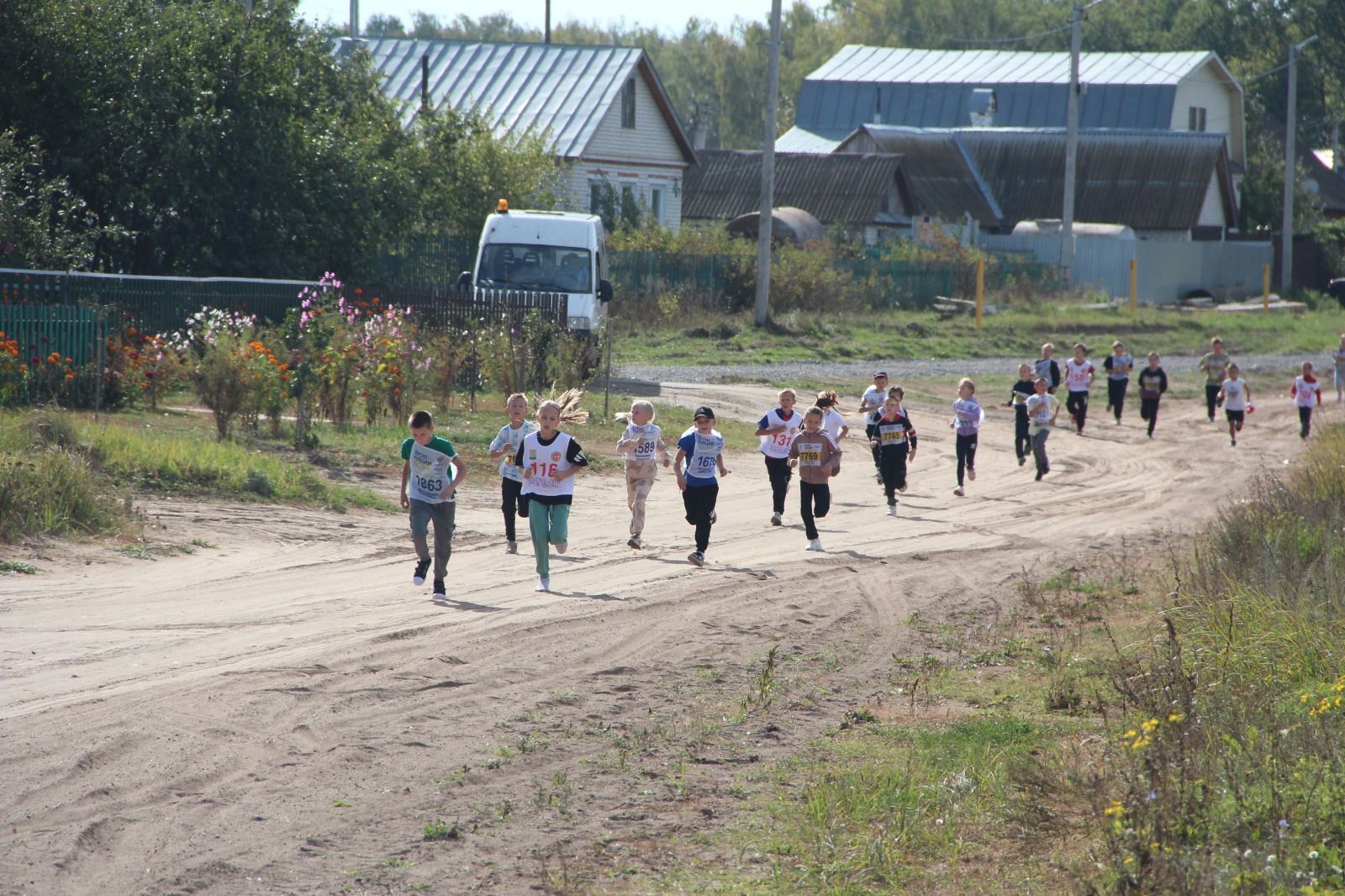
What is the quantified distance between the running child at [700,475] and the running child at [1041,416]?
767cm

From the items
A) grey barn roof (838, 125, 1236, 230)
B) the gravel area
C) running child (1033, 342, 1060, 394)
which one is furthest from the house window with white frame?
running child (1033, 342, 1060, 394)

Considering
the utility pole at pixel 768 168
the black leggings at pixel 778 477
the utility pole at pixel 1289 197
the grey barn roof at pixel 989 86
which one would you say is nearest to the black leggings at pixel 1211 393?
the utility pole at pixel 768 168

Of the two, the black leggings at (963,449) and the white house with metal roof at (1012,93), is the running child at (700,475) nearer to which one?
the black leggings at (963,449)

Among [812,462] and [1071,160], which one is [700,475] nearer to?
[812,462]

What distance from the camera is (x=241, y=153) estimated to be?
27.3 metres

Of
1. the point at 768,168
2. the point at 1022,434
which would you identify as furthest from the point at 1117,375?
the point at 768,168

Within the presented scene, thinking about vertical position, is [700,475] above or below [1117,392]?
below

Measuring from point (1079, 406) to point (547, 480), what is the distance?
15205mm

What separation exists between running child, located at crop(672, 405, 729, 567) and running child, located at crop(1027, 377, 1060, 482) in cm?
767

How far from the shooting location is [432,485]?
11.8 m

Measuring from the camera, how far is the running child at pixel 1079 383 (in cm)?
2480

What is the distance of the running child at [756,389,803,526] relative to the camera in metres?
15.9

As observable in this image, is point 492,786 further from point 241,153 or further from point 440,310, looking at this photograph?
point 241,153

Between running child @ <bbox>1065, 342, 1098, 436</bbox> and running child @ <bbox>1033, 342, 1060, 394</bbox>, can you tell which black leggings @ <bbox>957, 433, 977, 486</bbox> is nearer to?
running child @ <bbox>1033, 342, 1060, 394</bbox>
